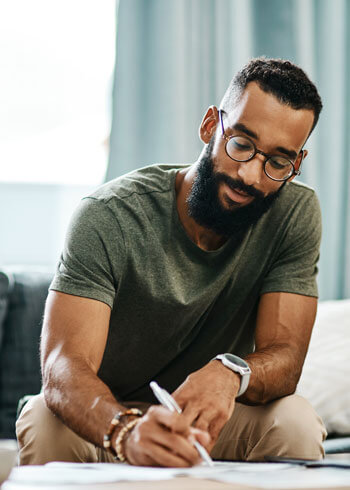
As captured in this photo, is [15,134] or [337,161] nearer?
[15,134]

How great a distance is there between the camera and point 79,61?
2.39 metres

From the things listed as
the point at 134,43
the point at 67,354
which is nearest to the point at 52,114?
the point at 134,43

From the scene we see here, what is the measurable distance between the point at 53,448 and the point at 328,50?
1883 mm

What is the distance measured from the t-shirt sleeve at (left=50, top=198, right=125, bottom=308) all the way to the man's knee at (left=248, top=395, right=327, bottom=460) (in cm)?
40

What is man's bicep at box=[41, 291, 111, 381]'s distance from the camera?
1.24 meters

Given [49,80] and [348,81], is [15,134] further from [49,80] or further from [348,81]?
[348,81]

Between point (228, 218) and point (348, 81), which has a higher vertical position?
point (348, 81)

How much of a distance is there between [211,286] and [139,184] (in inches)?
10.9

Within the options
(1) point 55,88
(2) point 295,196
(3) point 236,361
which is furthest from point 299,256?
(1) point 55,88

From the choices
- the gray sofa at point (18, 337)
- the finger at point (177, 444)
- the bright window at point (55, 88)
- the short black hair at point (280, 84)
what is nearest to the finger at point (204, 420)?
the finger at point (177, 444)

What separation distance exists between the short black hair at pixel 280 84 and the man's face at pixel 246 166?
15mm

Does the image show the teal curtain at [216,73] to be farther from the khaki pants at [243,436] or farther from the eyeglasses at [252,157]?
the khaki pants at [243,436]

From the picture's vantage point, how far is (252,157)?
1411mm

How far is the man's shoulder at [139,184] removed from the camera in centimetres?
145
